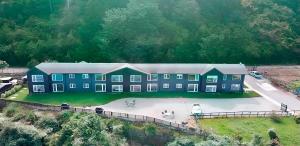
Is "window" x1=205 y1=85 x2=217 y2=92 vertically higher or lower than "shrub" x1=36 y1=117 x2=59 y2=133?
higher

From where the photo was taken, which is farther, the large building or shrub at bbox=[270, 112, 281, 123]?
the large building

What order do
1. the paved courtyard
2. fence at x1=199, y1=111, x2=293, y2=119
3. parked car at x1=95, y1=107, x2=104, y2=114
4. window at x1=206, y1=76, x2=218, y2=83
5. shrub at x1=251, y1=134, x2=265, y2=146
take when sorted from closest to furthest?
shrub at x1=251, y1=134, x2=265, y2=146
parked car at x1=95, y1=107, x2=104, y2=114
fence at x1=199, y1=111, x2=293, y2=119
the paved courtyard
window at x1=206, y1=76, x2=218, y2=83

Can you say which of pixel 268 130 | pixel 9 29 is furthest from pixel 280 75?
pixel 9 29

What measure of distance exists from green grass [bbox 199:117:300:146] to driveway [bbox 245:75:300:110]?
16.9 ft

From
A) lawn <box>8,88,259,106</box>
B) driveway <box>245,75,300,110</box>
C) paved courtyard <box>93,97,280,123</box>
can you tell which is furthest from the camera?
driveway <box>245,75,300,110</box>

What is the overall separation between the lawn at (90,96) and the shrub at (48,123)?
5.08 meters

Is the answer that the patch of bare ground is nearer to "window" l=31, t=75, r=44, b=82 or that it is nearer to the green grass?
the green grass

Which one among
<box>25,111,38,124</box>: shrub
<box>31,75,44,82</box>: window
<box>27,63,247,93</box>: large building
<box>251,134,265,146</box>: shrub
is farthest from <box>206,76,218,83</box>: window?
<box>25,111,38,124</box>: shrub

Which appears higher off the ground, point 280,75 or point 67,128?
point 280,75

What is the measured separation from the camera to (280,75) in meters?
57.4

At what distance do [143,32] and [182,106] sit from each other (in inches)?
858

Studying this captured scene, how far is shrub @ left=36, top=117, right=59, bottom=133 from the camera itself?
123ft

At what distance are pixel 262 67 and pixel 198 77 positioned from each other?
1960 centimetres

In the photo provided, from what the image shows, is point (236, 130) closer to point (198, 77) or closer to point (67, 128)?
point (198, 77)
